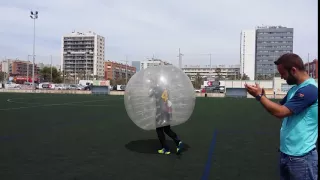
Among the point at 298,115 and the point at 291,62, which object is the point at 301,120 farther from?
the point at 291,62

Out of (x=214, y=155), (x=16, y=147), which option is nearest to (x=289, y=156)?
(x=214, y=155)

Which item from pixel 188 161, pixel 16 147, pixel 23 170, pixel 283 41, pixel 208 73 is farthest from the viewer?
pixel 208 73

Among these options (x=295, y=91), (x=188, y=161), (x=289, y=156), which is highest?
(x=295, y=91)

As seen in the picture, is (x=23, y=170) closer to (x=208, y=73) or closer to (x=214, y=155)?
(x=214, y=155)

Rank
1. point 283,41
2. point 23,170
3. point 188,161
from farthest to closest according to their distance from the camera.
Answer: point 283,41, point 188,161, point 23,170

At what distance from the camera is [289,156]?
2.91 meters

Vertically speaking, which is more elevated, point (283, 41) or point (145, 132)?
point (283, 41)

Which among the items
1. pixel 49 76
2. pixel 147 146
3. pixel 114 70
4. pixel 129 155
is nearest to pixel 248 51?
pixel 49 76

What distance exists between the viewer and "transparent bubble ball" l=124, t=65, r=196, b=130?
6.97m

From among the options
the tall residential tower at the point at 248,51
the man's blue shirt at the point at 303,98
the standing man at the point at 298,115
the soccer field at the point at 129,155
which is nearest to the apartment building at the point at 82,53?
the tall residential tower at the point at 248,51

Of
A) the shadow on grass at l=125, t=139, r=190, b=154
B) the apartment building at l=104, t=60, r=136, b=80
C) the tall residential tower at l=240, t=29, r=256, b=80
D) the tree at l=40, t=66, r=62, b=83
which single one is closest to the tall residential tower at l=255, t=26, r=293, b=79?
the tall residential tower at l=240, t=29, r=256, b=80

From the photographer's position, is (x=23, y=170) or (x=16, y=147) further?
(x=16, y=147)

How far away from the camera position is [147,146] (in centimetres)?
851

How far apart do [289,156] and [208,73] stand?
12890 centimetres
